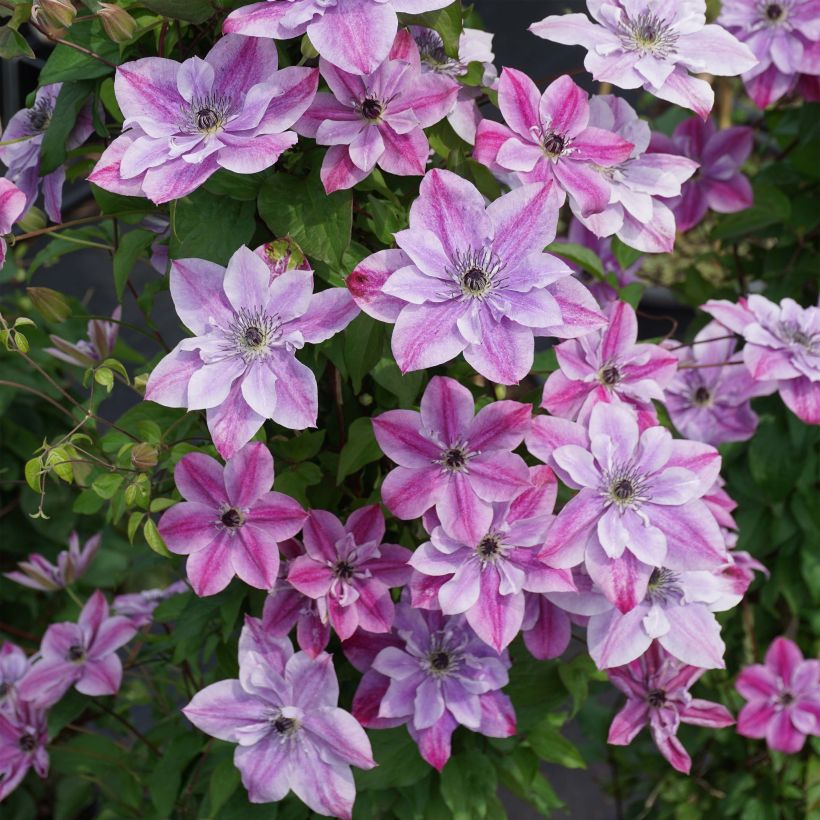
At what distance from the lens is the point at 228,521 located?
0.77 m

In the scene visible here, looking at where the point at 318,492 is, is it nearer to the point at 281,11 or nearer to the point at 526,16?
the point at 281,11

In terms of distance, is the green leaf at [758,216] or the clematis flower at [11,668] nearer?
the clematis flower at [11,668]

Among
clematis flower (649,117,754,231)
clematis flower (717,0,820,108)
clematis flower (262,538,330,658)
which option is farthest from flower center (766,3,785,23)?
clematis flower (262,538,330,658)

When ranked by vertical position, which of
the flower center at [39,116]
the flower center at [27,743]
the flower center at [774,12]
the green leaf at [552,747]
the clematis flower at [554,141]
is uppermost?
the clematis flower at [554,141]

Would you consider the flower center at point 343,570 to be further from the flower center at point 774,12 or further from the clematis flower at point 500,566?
the flower center at point 774,12

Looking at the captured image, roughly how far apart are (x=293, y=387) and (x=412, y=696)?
12.2 inches

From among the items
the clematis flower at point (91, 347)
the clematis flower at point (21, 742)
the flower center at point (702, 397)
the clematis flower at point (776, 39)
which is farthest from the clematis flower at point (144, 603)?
the clematis flower at point (776, 39)

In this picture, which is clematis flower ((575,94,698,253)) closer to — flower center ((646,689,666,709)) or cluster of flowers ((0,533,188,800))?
flower center ((646,689,666,709))

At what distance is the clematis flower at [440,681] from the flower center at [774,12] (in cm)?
73

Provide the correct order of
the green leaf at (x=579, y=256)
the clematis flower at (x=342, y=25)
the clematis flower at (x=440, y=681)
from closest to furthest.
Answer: the clematis flower at (x=342, y=25) < the clematis flower at (x=440, y=681) < the green leaf at (x=579, y=256)

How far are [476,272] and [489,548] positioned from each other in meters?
0.22

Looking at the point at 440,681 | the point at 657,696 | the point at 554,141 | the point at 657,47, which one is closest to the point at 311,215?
the point at 554,141

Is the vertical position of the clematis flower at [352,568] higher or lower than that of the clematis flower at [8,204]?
lower

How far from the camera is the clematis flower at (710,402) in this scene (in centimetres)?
108
